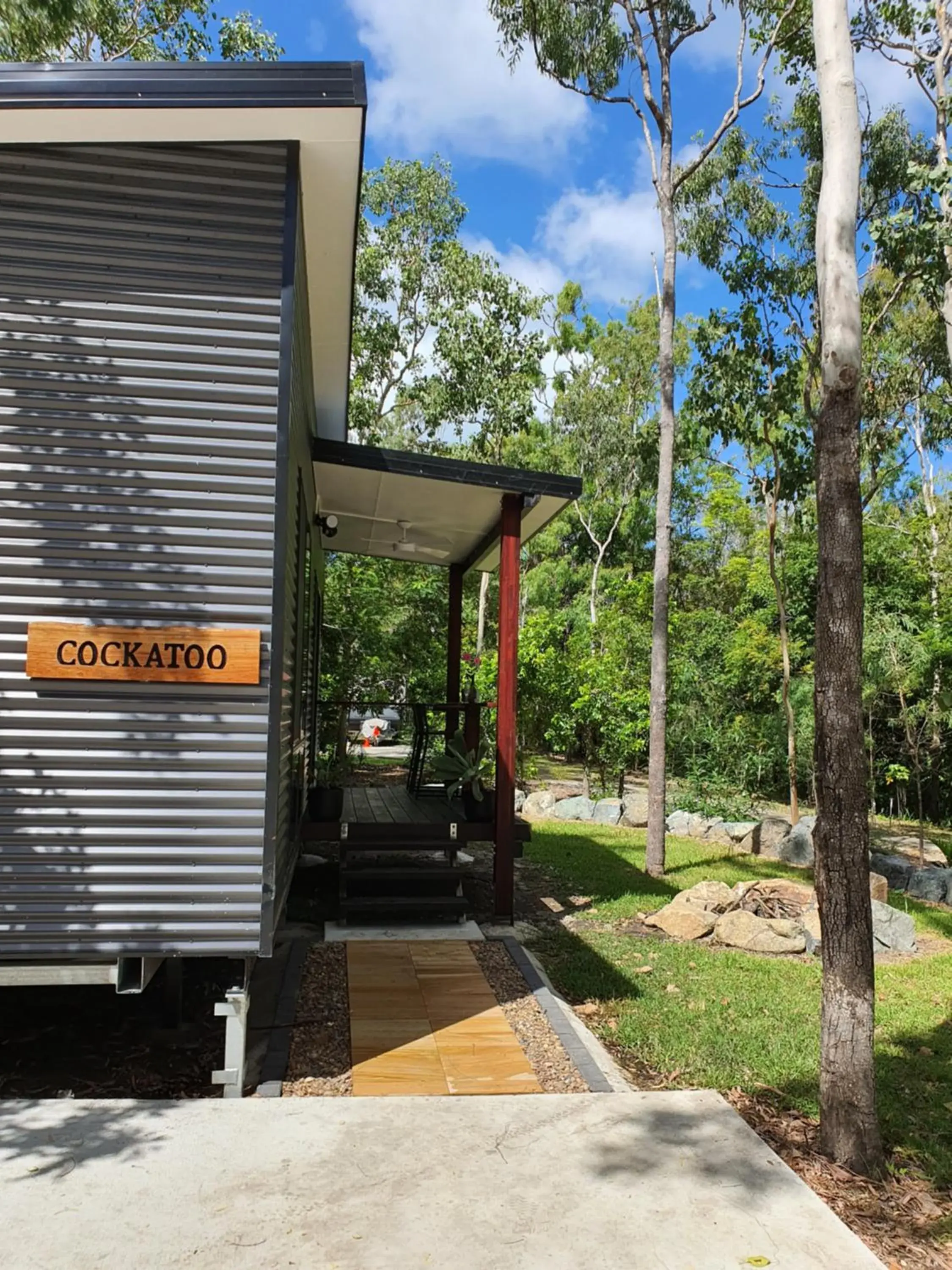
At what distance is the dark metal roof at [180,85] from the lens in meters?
3.70

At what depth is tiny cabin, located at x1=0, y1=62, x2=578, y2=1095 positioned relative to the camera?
3781 mm

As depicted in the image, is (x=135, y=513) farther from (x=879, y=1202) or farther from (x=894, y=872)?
(x=894, y=872)

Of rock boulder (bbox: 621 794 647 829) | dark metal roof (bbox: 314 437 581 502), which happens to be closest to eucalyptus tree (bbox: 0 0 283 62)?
dark metal roof (bbox: 314 437 581 502)

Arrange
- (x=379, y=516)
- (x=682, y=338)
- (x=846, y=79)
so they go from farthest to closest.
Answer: (x=682, y=338), (x=379, y=516), (x=846, y=79)

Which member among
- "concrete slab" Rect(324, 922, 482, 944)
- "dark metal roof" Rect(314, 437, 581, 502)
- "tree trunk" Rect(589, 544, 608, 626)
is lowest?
"concrete slab" Rect(324, 922, 482, 944)

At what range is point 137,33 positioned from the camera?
51.5 feet

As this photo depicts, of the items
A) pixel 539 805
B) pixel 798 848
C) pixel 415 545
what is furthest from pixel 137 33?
pixel 798 848

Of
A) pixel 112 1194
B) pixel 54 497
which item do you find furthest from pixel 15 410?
pixel 112 1194

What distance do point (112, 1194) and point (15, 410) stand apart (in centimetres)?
292

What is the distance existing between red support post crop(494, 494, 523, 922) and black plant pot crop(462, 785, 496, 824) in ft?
0.51

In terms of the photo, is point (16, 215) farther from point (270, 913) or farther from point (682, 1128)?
point (682, 1128)

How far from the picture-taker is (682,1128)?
3414mm

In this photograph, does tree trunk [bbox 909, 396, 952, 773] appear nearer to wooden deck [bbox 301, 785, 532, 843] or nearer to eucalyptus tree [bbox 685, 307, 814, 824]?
eucalyptus tree [bbox 685, 307, 814, 824]

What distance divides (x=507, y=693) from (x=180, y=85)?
4334mm
